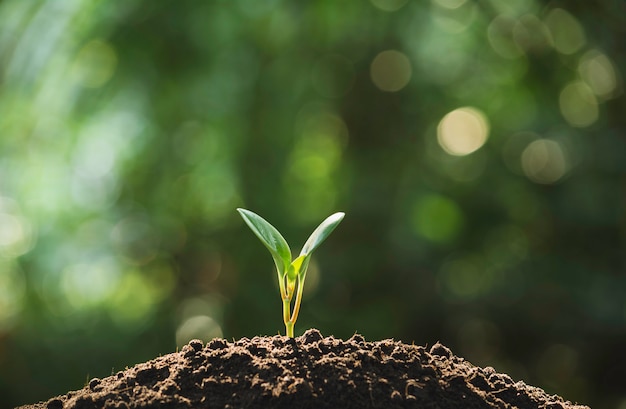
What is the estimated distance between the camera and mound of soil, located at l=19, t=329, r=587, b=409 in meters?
0.79

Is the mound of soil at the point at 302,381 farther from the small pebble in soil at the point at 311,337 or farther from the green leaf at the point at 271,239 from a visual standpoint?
the green leaf at the point at 271,239

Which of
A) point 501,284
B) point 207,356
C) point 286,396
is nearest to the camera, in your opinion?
point 286,396

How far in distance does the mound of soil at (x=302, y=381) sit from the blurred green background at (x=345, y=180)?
2.35m

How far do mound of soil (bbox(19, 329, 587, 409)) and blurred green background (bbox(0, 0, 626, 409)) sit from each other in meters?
2.35

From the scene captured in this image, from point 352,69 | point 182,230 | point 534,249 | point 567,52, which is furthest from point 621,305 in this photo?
point 182,230

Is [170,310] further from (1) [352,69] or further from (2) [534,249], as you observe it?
(2) [534,249]

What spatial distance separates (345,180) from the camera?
3.45 meters

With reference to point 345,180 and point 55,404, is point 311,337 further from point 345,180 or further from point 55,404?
point 345,180

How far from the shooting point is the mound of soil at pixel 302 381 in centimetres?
79

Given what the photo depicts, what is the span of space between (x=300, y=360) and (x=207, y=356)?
0.39 feet

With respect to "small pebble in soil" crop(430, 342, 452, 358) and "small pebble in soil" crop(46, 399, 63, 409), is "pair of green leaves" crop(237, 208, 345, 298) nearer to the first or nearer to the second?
"small pebble in soil" crop(430, 342, 452, 358)

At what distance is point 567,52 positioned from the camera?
340cm

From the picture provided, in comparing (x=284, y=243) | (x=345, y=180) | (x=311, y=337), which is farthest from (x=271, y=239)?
(x=345, y=180)

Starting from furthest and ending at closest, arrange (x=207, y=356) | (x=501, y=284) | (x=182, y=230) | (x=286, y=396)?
(x=182, y=230), (x=501, y=284), (x=207, y=356), (x=286, y=396)
